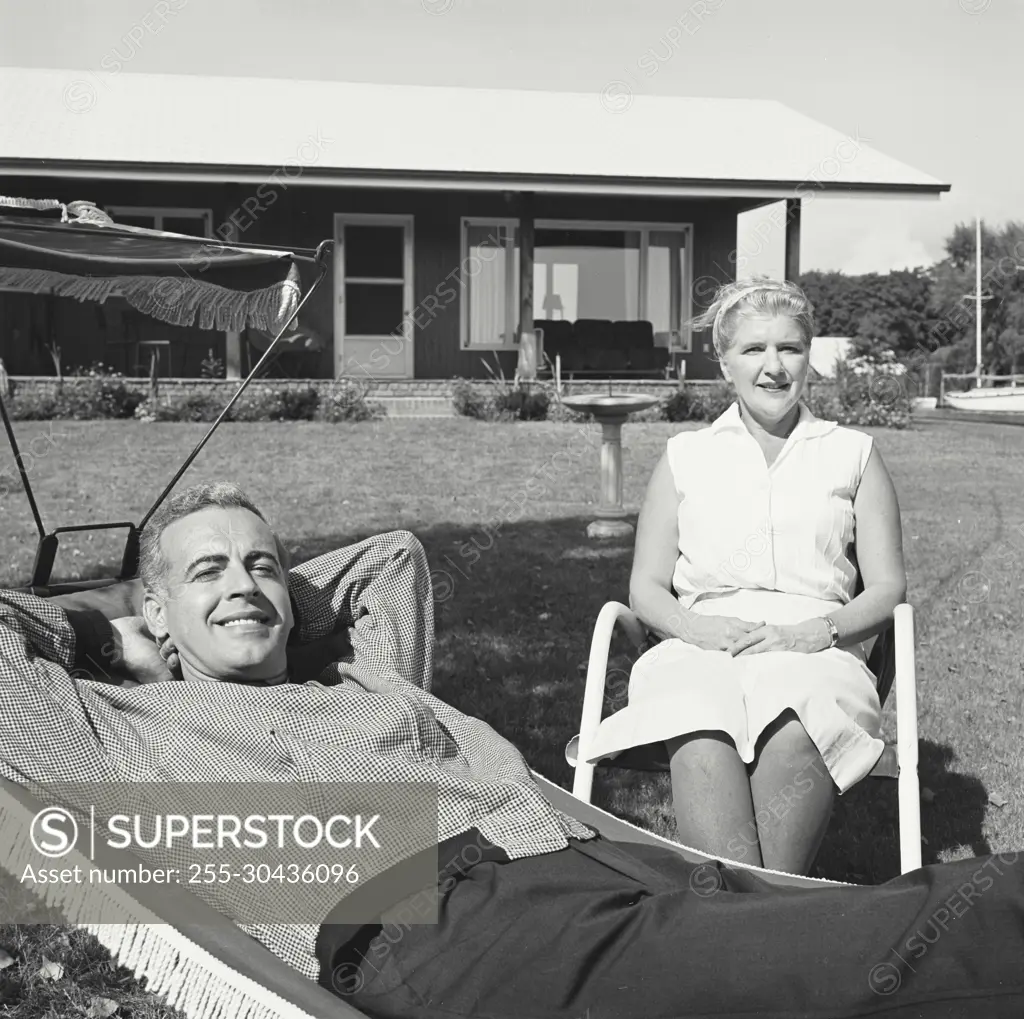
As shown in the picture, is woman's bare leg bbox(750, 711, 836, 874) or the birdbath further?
the birdbath

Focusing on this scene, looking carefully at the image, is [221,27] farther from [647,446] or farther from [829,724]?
[829,724]

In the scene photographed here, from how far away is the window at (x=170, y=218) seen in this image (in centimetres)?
1820

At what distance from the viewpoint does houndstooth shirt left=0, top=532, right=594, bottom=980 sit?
2.48 metres

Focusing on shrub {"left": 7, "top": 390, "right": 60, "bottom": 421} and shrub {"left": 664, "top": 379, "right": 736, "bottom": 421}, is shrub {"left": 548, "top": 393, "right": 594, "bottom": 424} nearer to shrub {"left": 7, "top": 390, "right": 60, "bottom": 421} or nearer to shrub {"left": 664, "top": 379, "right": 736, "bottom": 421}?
shrub {"left": 664, "top": 379, "right": 736, "bottom": 421}

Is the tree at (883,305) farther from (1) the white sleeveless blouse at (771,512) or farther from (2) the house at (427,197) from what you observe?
(1) the white sleeveless blouse at (771,512)

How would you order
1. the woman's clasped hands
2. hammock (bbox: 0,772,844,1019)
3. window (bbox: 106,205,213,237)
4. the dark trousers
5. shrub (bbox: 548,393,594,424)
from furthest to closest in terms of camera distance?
window (bbox: 106,205,213,237), shrub (bbox: 548,393,594,424), the woman's clasped hands, hammock (bbox: 0,772,844,1019), the dark trousers

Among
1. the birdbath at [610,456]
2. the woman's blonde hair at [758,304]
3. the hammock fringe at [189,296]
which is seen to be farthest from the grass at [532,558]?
the hammock fringe at [189,296]

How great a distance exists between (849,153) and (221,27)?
10.2m

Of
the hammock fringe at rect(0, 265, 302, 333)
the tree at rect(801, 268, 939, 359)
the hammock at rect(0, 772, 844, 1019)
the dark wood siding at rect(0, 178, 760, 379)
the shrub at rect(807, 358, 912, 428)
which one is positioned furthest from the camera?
the tree at rect(801, 268, 939, 359)

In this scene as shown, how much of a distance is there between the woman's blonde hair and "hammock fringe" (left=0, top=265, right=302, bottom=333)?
1.52m

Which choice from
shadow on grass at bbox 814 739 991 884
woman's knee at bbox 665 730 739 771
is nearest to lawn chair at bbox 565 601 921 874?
woman's knee at bbox 665 730 739 771

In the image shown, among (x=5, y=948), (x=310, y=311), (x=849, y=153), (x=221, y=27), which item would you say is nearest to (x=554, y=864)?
(x=5, y=948)

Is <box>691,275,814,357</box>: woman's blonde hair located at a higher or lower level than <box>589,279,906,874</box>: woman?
higher

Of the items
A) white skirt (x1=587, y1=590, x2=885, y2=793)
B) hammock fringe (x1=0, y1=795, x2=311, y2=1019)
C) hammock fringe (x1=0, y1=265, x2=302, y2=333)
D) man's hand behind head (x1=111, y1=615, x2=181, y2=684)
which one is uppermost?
hammock fringe (x1=0, y1=265, x2=302, y2=333)
